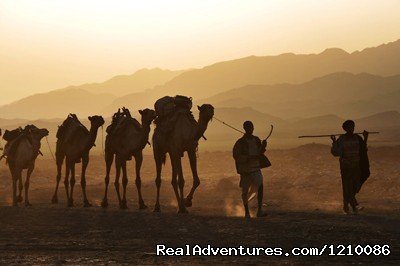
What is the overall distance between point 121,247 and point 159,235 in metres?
1.52

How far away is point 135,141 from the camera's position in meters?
18.7

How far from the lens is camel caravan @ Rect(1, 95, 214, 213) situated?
16516mm

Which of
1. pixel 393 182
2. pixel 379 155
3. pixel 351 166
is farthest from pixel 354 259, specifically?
pixel 379 155

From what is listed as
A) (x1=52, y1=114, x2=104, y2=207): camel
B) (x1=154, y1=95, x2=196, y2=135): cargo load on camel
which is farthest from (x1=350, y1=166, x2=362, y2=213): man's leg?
(x1=52, y1=114, x2=104, y2=207): camel

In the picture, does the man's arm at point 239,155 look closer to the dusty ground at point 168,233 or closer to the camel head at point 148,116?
the dusty ground at point 168,233

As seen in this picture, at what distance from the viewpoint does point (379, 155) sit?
43.2 metres

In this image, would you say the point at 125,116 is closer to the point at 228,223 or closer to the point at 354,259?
the point at 228,223

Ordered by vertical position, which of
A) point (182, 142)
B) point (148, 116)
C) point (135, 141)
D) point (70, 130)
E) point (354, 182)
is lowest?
point (354, 182)

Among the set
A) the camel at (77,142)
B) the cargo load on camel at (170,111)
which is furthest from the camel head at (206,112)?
the camel at (77,142)

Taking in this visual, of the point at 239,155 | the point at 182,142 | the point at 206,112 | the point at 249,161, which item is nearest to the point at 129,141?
the point at 182,142

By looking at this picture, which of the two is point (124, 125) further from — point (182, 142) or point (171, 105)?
point (182, 142)

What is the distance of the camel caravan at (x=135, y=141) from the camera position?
16516mm

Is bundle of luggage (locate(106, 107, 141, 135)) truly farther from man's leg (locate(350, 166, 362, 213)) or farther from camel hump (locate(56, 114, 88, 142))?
man's leg (locate(350, 166, 362, 213))

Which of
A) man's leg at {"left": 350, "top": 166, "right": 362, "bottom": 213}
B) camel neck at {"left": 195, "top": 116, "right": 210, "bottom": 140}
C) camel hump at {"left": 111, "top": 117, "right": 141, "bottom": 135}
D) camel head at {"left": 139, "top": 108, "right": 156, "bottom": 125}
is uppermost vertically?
camel head at {"left": 139, "top": 108, "right": 156, "bottom": 125}
